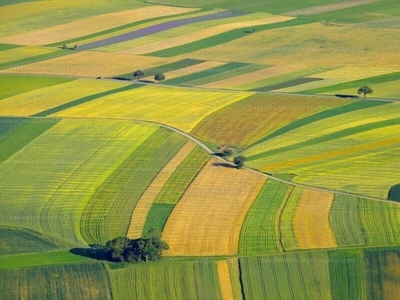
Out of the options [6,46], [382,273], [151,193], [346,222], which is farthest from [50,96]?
[382,273]

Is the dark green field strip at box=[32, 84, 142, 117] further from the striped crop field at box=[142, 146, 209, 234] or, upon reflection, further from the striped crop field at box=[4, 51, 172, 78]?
the striped crop field at box=[142, 146, 209, 234]

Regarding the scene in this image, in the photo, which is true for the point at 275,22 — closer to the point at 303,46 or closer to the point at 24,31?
the point at 303,46

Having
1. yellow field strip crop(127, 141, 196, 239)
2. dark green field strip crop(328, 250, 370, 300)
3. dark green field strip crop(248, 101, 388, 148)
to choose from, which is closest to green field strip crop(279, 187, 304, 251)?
dark green field strip crop(328, 250, 370, 300)

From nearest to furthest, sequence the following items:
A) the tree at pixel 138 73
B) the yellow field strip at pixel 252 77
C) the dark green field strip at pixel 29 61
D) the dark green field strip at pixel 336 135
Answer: the dark green field strip at pixel 336 135, the yellow field strip at pixel 252 77, the tree at pixel 138 73, the dark green field strip at pixel 29 61

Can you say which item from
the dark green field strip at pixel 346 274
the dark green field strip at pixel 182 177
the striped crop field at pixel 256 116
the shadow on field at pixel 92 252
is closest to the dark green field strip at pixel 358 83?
the striped crop field at pixel 256 116

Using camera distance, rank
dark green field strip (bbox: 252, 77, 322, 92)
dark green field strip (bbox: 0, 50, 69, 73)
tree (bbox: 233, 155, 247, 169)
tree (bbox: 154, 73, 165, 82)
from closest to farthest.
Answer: tree (bbox: 233, 155, 247, 169) < dark green field strip (bbox: 252, 77, 322, 92) < tree (bbox: 154, 73, 165, 82) < dark green field strip (bbox: 0, 50, 69, 73)

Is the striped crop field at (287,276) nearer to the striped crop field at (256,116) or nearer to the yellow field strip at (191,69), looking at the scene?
the striped crop field at (256,116)
